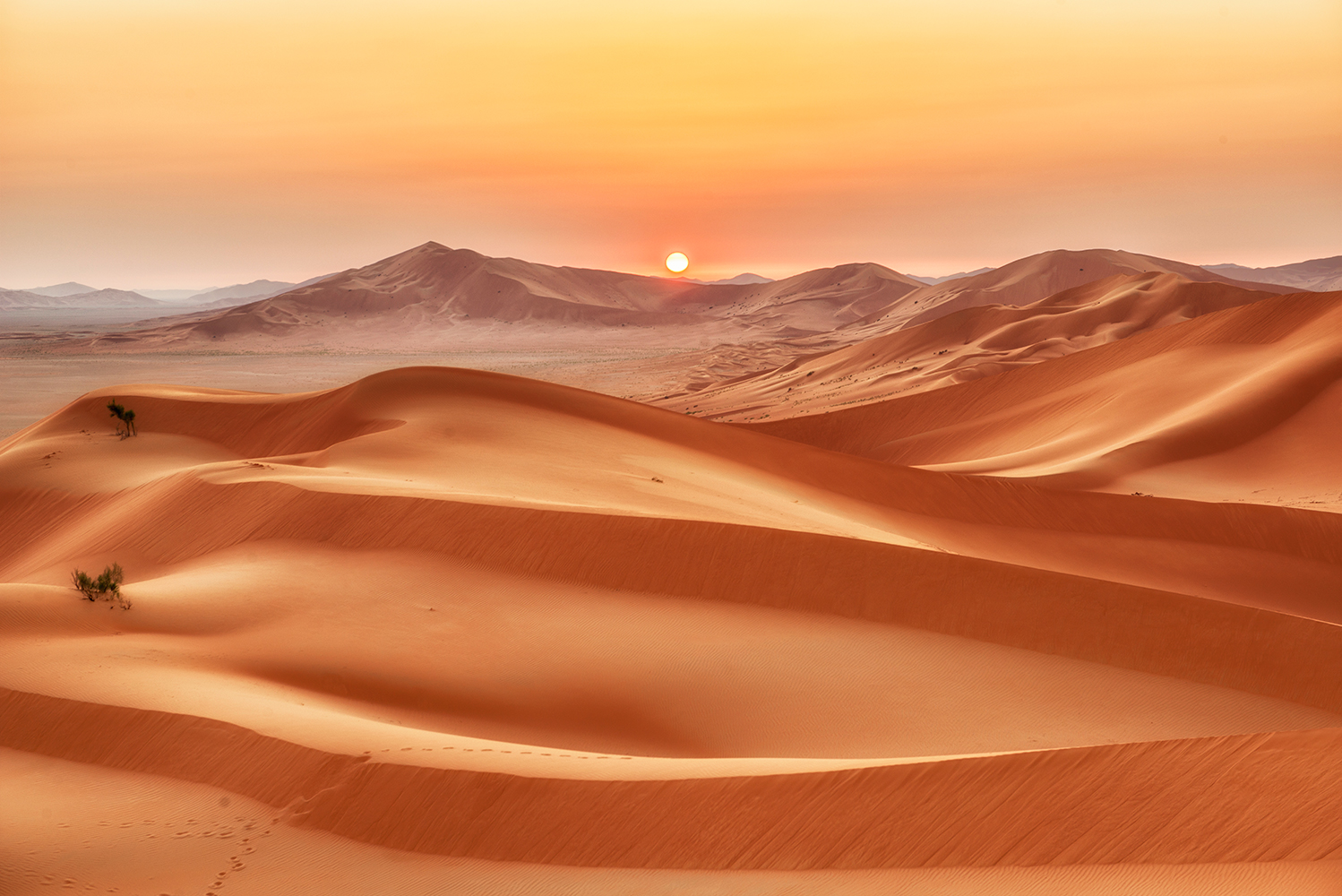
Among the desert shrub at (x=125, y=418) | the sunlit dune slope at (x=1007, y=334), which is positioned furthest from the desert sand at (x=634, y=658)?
the sunlit dune slope at (x=1007, y=334)

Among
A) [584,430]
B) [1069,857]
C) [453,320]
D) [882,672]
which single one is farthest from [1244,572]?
[453,320]

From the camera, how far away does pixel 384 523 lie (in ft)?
45.0

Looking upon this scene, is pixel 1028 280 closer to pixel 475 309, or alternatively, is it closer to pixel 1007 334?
pixel 1007 334

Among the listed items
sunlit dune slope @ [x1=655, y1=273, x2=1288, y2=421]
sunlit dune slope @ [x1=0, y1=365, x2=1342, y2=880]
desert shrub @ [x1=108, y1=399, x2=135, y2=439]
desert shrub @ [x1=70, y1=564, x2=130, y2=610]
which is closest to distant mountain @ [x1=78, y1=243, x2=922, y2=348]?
sunlit dune slope @ [x1=655, y1=273, x2=1288, y2=421]

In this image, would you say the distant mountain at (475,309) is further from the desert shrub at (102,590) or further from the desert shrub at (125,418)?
the desert shrub at (102,590)

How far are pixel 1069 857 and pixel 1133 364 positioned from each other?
3346cm

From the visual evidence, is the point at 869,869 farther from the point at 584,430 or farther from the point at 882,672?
the point at 584,430

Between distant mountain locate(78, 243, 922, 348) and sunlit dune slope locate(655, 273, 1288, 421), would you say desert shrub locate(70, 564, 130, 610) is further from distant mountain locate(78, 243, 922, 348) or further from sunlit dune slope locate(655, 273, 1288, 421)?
distant mountain locate(78, 243, 922, 348)

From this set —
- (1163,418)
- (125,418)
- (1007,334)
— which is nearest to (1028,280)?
(1007,334)

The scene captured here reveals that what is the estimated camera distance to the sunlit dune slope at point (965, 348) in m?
49.2

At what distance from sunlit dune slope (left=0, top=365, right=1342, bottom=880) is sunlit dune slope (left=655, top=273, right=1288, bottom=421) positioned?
2675cm

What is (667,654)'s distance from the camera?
10.8 meters

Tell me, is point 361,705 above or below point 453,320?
below

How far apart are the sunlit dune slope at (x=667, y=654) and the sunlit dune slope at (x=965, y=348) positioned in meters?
26.7
